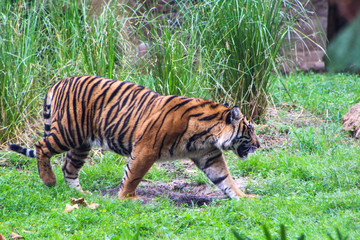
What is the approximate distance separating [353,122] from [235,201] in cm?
364

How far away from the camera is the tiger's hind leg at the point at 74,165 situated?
17.8ft

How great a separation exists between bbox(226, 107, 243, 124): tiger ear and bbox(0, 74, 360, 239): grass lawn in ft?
2.83

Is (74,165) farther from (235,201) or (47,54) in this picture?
(47,54)

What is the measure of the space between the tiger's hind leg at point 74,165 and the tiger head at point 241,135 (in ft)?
5.80

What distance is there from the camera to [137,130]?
500 centimetres

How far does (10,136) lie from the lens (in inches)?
259

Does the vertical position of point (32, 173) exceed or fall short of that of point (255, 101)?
it falls short

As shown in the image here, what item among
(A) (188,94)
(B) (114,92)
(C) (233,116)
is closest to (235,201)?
(C) (233,116)

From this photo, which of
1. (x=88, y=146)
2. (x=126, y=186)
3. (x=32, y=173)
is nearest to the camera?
(x=126, y=186)

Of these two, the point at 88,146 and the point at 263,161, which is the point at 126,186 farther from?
the point at 263,161

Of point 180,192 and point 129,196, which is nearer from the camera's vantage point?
point 129,196

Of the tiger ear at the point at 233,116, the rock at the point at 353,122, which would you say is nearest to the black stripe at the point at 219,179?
the tiger ear at the point at 233,116

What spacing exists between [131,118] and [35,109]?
244 centimetres

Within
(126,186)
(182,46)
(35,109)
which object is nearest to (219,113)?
(126,186)
